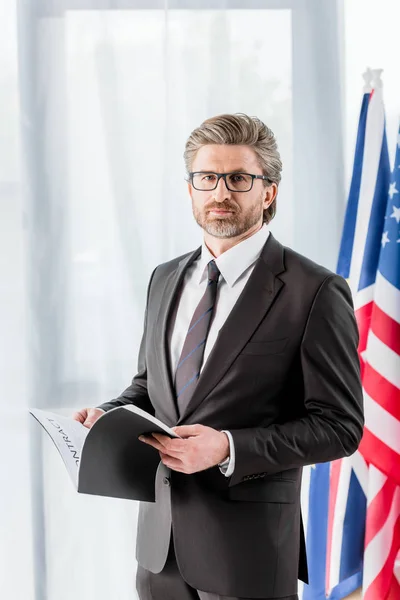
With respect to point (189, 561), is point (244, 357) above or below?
above

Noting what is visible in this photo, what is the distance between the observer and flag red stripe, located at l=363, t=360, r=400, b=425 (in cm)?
209

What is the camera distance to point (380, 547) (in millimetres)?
2113

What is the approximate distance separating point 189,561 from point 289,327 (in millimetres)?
498

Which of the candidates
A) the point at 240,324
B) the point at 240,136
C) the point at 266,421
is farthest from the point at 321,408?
the point at 240,136

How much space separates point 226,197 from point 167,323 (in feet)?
1.00

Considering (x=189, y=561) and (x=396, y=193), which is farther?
(x=396, y=193)

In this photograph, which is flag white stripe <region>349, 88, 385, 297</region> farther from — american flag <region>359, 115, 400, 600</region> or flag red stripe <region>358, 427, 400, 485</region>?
flag red stripe <region>358, 427, 400, 485</region>

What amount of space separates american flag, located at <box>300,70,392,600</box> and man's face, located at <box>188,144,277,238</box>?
868mm

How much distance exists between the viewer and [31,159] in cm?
232

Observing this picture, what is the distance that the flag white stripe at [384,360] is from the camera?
2.09 m

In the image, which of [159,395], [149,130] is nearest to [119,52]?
[149,130]

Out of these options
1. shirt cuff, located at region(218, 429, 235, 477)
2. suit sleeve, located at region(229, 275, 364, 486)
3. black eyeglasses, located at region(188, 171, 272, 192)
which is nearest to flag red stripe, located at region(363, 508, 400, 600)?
suit sleeve, located at region(229, 275, 364, 486)

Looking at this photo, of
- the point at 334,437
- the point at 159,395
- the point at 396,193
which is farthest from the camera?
the point at 396,193

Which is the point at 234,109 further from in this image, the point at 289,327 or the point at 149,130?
the point at 289,327
